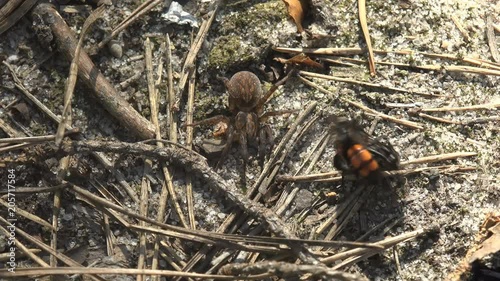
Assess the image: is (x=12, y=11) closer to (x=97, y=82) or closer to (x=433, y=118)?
(x=97, y=82)

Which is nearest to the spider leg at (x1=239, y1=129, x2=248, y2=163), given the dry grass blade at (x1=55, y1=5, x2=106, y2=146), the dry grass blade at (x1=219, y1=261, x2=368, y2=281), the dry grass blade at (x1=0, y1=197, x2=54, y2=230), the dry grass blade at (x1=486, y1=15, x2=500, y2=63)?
the dry grass blade at (x1=219, y1=261, x2=368, y2=281)

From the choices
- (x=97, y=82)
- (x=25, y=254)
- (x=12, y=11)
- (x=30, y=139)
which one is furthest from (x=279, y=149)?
(x=12, y=11)

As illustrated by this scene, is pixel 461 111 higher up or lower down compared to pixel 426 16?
lower down

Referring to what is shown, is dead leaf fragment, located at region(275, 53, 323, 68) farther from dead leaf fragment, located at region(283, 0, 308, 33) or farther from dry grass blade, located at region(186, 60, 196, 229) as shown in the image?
dry grass blade, located at region(186, 60, 196, 229)

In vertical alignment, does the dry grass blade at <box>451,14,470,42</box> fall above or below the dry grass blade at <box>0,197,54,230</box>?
above

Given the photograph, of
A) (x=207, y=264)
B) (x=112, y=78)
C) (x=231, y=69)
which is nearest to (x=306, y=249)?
(x=207, y=264)

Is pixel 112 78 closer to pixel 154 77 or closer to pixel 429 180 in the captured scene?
pixel 154 77
